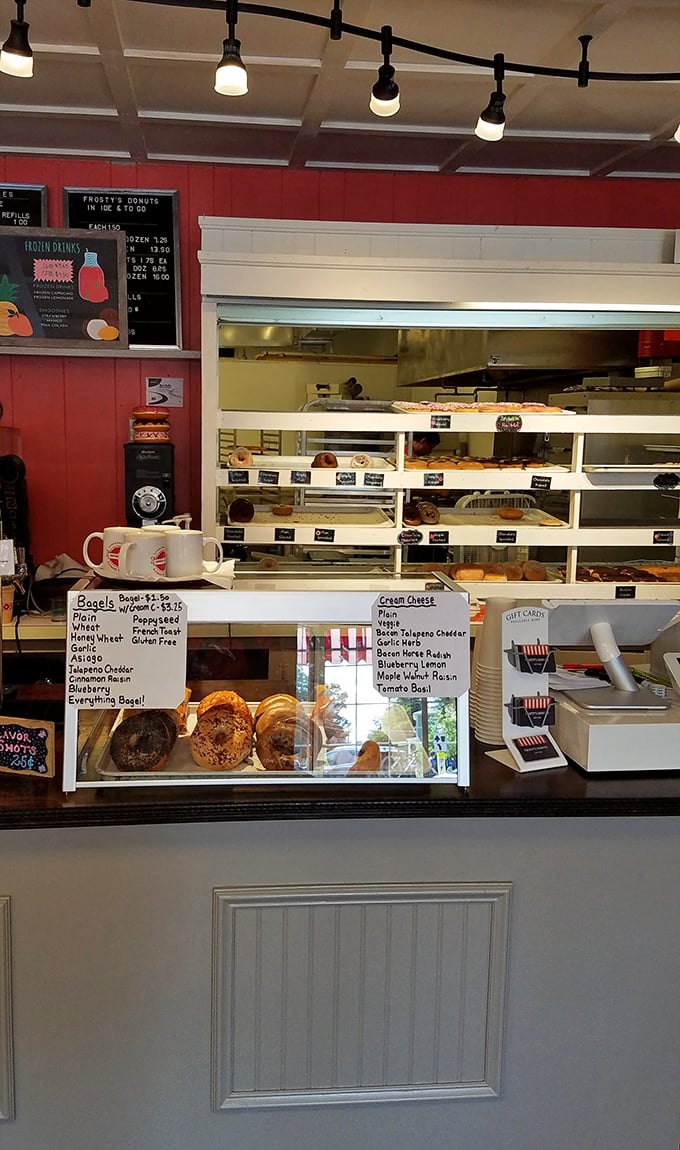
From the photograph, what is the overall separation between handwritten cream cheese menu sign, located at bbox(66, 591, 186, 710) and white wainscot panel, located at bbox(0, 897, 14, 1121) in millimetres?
430

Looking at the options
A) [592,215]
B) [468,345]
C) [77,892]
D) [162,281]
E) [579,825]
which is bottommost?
[77,892]

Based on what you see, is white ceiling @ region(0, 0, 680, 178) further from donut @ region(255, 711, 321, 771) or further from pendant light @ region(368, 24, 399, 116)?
donut @ region(255, 711, 321, 771)

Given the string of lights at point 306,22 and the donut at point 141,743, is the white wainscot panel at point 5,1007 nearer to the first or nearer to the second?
the donut at point 141,743

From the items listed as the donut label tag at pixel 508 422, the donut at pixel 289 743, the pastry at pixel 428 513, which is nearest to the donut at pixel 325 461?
the pastry at pixel 428 513

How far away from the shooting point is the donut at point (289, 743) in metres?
1.75

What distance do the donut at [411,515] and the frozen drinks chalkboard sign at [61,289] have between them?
1411 mm

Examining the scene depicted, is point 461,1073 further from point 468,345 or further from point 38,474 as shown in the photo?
point 38,474

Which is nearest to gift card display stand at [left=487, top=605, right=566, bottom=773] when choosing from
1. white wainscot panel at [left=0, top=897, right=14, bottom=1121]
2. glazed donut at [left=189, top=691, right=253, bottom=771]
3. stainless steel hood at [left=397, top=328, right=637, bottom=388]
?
glazed donut at [left=189, top=691, right=253, bottom=771]

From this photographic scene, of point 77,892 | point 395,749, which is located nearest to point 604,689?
point 395,749

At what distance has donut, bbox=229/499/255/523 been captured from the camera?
346cm

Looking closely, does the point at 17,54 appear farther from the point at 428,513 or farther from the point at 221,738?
the point at 428,513

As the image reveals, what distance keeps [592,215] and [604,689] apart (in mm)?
2981

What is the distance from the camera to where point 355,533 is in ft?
11.4

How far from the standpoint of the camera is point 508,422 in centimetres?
348
